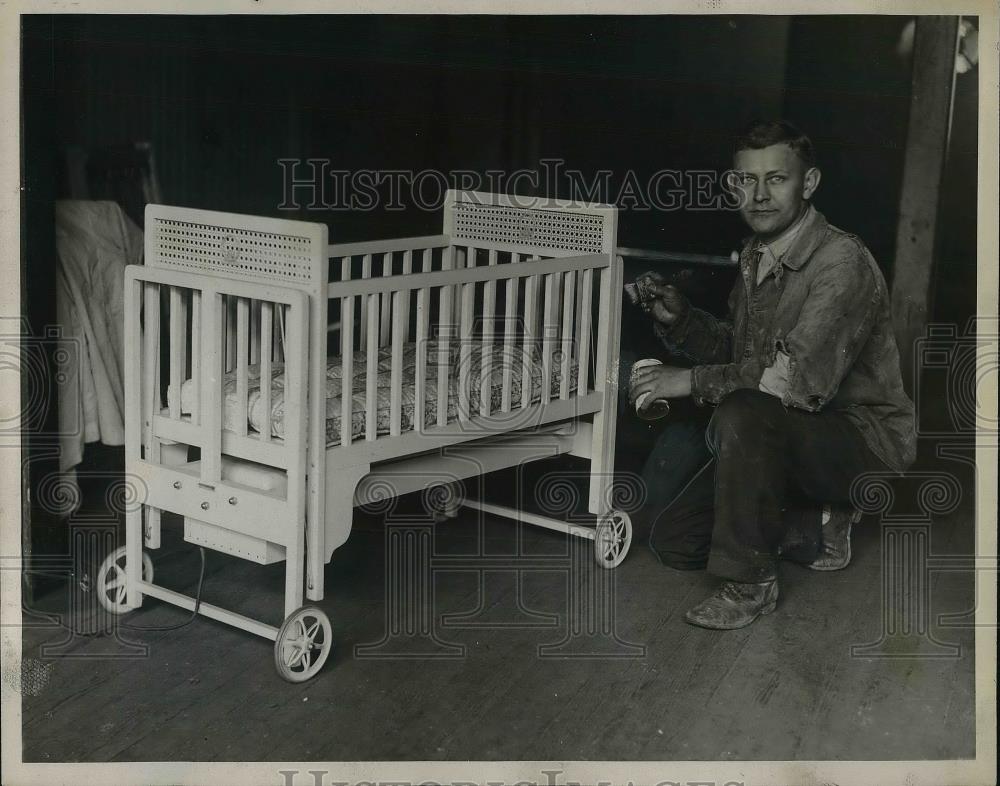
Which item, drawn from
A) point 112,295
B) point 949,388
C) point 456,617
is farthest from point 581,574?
point 112,295

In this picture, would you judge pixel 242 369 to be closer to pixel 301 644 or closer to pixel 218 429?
pixel 218 429

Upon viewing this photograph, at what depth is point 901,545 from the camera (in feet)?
12.2

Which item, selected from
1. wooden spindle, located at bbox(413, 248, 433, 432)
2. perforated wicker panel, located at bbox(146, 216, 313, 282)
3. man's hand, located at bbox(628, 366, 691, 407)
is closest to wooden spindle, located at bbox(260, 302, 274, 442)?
perforated wicker panel, located at bbox(146, 216, 313, 282)

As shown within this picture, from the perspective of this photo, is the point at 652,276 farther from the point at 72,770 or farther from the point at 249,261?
the point at 72,770

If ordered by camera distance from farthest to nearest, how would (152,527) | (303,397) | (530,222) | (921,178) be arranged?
(921,178), (530,222), (152,527), (303,397)

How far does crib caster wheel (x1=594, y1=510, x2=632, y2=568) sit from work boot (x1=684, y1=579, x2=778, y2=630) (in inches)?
15.8

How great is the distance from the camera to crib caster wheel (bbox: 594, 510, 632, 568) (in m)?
3.77

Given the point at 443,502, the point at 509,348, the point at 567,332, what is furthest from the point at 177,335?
the point at 443,502

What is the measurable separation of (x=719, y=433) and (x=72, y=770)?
1903 millimetres

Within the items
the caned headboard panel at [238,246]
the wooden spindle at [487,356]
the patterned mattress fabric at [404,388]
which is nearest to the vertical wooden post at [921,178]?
the patterned mattress fabric at [404,388]

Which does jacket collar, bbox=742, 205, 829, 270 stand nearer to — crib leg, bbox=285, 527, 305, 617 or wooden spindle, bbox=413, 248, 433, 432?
wooden spindle, bbox=413, 248, 433, 432

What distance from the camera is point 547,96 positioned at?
4.80 metres

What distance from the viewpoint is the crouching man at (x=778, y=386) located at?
11.2 ft

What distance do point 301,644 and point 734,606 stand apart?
4.06 feet
